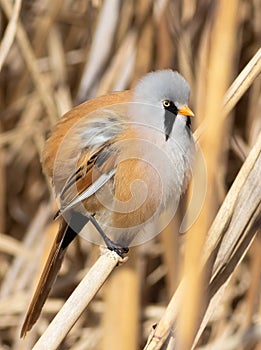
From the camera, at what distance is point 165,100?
1329mm

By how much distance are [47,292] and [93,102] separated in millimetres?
381

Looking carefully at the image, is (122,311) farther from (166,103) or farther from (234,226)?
(166,103)

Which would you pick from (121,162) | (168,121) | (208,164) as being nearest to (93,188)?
(121,162)

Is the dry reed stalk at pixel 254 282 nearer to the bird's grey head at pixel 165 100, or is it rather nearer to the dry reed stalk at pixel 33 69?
the bird's grey head at pixel 165 100

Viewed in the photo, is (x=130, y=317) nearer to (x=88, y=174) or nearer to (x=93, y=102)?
(x=88, y=174)

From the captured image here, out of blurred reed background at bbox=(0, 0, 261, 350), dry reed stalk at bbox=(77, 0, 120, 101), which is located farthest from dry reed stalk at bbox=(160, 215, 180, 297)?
dry reed stalk at bbox=(77, 0, 120, 101)

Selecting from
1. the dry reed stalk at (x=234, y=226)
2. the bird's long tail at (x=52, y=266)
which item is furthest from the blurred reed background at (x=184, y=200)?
the bird's long tail at (x=52, y=266)

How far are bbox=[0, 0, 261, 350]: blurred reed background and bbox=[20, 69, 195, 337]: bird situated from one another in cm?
7

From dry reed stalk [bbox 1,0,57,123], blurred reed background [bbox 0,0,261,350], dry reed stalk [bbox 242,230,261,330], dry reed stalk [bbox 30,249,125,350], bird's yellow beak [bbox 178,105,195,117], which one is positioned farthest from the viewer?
dry reed stalk [bbox 1,0,57,123]

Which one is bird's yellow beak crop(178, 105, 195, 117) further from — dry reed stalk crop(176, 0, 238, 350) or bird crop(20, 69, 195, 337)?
dry reed stalk crop(176, 0, 238, 350)

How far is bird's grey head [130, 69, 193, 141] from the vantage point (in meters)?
1.30

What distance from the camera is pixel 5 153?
2127mm

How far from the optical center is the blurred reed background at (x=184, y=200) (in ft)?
3.71

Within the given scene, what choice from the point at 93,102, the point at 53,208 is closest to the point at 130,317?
the point at 93,102
